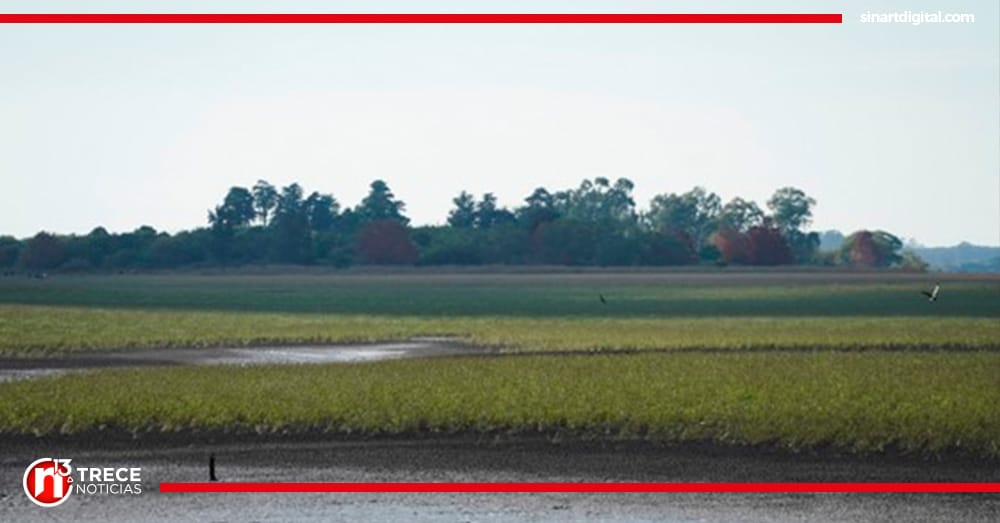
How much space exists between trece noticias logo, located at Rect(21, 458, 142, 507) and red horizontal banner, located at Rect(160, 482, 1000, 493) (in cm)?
78

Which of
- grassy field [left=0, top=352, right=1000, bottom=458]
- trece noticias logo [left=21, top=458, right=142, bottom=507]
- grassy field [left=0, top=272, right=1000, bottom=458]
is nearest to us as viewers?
trece noticias logo [left=21, top=458, right=142, bottom=507]

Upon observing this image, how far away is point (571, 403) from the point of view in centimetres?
3388

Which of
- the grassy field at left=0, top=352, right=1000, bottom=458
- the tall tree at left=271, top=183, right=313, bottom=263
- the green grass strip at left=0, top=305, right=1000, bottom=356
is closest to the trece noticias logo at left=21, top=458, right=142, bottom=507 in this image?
the grassy field at left=0, top=352, right=1000, bottom=458

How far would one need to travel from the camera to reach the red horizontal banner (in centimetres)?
2569

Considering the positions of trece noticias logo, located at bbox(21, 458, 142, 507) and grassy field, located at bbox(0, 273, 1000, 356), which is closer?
trece noticias logo, located at bbox(21, 458, 142, 507)

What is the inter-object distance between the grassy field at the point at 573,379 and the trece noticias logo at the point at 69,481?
4092 mm

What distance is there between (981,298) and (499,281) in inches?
2093

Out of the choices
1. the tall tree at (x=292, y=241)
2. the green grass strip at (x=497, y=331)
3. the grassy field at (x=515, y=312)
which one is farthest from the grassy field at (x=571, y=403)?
the tall tree at (x=292, y=241)

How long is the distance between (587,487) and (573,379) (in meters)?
13.8

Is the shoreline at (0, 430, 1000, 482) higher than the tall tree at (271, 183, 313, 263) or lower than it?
lower

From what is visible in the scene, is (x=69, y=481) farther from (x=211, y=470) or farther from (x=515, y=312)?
(x=515, y=312)

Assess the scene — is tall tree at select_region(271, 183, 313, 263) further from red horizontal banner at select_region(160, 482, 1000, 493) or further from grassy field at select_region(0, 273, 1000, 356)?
red horizontal banner at select_region(160, 482, 1000, 493)

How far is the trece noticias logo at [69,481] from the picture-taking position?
2534 cm

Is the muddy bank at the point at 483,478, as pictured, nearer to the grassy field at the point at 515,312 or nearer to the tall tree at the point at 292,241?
the grassy field at the point at 515,312
